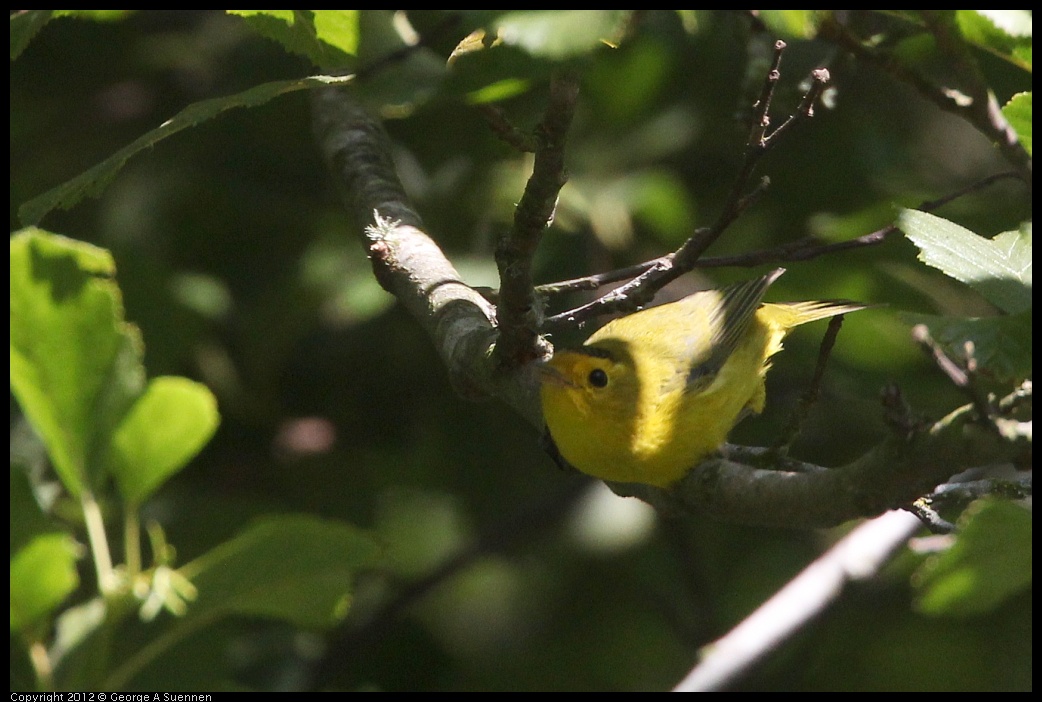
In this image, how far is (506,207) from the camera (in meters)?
3.26

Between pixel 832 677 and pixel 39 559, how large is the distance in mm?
2568

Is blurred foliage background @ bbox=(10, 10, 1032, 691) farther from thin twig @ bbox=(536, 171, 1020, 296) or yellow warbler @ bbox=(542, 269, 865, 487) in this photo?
thin twig @ bbox=(536, 171, 1020, 296)

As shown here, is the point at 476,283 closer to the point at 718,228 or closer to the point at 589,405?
the point at 589,405

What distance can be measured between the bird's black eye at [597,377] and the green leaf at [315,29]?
924mm

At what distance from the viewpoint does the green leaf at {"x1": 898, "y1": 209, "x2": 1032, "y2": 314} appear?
54.6 inches

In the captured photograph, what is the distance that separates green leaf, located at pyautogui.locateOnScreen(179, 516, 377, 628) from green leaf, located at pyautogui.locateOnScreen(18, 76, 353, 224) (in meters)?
0.65

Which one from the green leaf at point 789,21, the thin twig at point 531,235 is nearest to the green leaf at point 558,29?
the thin twig at point 531,235

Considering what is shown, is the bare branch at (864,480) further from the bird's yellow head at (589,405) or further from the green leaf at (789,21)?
the green leaf at (789,21)

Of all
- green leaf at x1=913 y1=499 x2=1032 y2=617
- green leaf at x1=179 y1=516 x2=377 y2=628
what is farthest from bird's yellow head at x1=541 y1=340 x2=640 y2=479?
green leaf at x1=913 y1=499 x2=1032 y2=617

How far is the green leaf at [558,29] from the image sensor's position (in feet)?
3.38

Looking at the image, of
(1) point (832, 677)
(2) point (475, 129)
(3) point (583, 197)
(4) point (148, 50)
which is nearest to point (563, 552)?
(1) point (832, 677)

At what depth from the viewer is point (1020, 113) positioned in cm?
170

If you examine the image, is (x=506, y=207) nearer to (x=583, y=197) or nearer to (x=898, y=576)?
(x=583, y=197)
